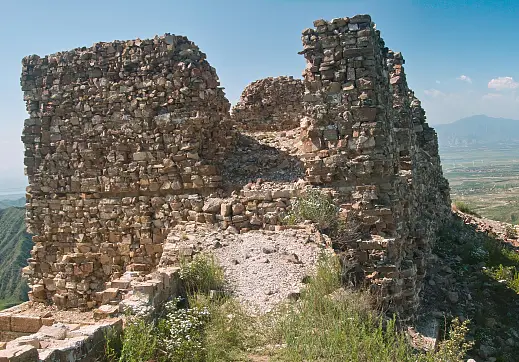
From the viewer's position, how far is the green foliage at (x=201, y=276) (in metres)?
6.17

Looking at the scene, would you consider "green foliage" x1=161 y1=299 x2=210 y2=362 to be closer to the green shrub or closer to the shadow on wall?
the green shrub

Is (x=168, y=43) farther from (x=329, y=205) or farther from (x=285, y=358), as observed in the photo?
(x=285, y=358)

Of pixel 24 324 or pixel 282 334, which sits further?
pixel 24 324

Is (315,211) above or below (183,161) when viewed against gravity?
below

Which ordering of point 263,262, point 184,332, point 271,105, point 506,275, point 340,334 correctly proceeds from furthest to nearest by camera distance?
point 271,105 < point 506,275 < point 263,262 < point 184,332 < point 340,334

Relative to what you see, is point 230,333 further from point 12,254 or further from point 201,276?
point 12,254

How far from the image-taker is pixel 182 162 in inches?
347

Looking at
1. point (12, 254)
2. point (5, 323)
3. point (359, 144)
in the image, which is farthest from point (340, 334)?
point (12, 254)

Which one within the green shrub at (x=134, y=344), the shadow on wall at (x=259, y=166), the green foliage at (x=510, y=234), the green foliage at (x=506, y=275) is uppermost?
the shadow on wall at (x=259, y=166)

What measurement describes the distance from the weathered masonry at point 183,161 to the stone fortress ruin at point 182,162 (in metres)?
0.02

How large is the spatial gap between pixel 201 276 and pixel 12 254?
1886 inches

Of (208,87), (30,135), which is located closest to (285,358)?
(208,87)

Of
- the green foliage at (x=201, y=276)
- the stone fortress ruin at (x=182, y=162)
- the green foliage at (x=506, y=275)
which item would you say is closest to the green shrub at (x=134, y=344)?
the green foliage at (x=201, y=276)

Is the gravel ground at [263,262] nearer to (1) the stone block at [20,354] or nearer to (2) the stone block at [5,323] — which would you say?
(1) the stone block at [20,354]
